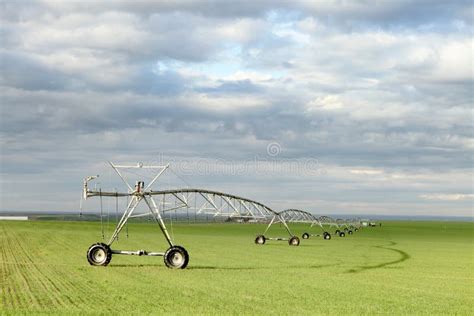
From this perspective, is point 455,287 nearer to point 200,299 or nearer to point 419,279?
point 419,279

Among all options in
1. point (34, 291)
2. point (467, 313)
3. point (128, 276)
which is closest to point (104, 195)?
point (128, 276)

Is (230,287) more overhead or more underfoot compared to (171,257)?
more underfoot

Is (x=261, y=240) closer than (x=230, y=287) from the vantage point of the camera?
No

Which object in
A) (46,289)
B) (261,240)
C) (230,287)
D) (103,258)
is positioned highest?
(103,258)

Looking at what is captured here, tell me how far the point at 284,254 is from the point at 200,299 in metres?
35.5

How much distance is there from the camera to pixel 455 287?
39.0 m

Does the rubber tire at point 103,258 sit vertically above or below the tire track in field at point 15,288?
above

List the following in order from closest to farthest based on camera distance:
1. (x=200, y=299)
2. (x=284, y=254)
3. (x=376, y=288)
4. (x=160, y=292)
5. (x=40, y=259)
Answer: (x=200, y=299) → (x=160, y=292) → (x=376, y=288) → (x=40, y=259) → (x=284, y=254)

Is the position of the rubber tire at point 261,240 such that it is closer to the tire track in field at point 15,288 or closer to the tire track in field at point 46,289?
the tire track in field at point 46,289

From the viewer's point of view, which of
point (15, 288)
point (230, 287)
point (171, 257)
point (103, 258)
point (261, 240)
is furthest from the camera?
point (261, 240)

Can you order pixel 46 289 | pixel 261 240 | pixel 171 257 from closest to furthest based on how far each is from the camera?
pixel 46 289, pixel 171 257, pixel 261 240

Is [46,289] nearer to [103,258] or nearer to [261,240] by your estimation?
[103,258]

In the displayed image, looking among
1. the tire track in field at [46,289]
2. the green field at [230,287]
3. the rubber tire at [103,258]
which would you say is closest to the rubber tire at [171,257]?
the green field at [230,287]

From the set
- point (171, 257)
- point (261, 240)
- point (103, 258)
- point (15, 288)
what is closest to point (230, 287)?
point (171, 257)
